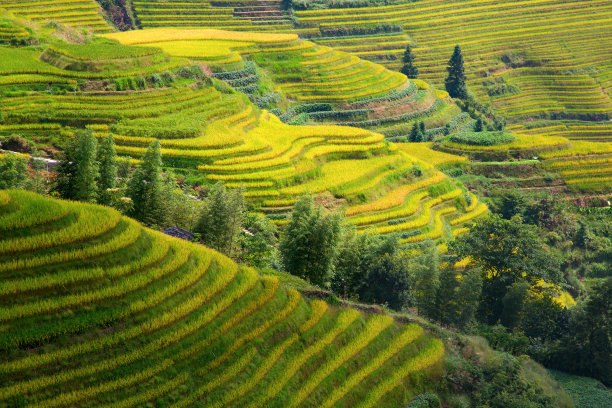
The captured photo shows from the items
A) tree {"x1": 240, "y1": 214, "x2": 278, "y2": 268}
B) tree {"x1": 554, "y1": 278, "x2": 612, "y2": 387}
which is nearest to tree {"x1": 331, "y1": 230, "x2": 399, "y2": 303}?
tree {"x1": 240, "y1": 214, "x2": 278, "y2": 268}

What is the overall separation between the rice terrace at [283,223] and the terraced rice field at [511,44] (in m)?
0.65

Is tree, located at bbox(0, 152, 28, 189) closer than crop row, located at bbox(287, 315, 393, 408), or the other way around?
crop row, located at bbox(287, 315, 393, 408)

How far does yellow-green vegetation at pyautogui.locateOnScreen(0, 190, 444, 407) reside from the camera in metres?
17.2

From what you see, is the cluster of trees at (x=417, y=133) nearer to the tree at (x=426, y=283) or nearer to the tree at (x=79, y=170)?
the tree at (x=426, y=283)

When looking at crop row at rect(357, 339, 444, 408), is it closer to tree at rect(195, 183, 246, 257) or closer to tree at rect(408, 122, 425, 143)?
tree at rect(195, 183, 246, 257)

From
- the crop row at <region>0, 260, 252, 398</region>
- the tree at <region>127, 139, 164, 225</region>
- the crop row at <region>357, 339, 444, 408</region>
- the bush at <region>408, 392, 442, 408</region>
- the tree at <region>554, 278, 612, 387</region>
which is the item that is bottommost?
the tree at <region>554, 278, 612, 387</region>

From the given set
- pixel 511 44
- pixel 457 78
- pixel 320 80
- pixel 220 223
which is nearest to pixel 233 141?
pixel 220 223

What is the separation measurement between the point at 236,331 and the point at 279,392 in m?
2.13

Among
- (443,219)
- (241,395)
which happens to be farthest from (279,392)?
(443,219)

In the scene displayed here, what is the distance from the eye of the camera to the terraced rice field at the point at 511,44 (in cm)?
8875

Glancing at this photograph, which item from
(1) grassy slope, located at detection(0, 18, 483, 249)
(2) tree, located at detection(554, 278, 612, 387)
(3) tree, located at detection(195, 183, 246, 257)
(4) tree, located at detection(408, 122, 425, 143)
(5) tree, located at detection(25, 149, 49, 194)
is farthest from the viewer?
(4) tree, located at detection(408, 122, 425, 143)

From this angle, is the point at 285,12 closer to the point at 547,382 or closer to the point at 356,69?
the point at 356,69

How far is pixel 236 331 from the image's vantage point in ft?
66.9

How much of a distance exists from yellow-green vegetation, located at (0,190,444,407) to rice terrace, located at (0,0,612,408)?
2.3 inches
